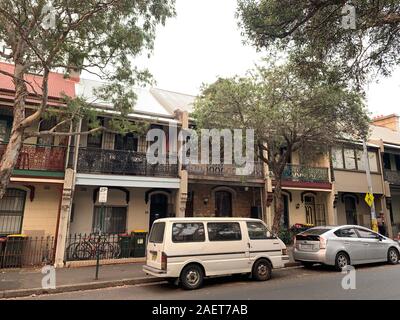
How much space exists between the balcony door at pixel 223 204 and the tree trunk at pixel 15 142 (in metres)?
11.0

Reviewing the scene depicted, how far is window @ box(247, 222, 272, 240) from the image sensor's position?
9.01m

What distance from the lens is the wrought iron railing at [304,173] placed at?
1722 centimetres

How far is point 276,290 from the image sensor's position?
24.5 ft

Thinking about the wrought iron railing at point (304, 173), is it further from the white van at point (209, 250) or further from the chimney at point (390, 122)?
the chimney at point (390, 122)

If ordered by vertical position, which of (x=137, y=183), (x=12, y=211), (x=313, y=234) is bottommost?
(x=313, y=234)

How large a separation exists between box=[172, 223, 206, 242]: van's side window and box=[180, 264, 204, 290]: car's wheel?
708 mm

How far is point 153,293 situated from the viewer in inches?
303

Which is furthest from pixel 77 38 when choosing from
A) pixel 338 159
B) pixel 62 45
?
pixel 338 159

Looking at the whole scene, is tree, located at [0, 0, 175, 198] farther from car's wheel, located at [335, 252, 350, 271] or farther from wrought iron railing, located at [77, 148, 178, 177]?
car's wheel, located at [335, 252, 350, 271]

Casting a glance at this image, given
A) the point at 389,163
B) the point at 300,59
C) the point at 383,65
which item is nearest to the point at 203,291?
the point at 300,59

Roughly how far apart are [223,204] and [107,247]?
23.2 ft

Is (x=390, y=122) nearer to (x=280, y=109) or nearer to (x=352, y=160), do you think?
(x=352, y=160)

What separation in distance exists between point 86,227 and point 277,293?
960cm

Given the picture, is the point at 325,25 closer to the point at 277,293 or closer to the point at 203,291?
the point at 277,293
